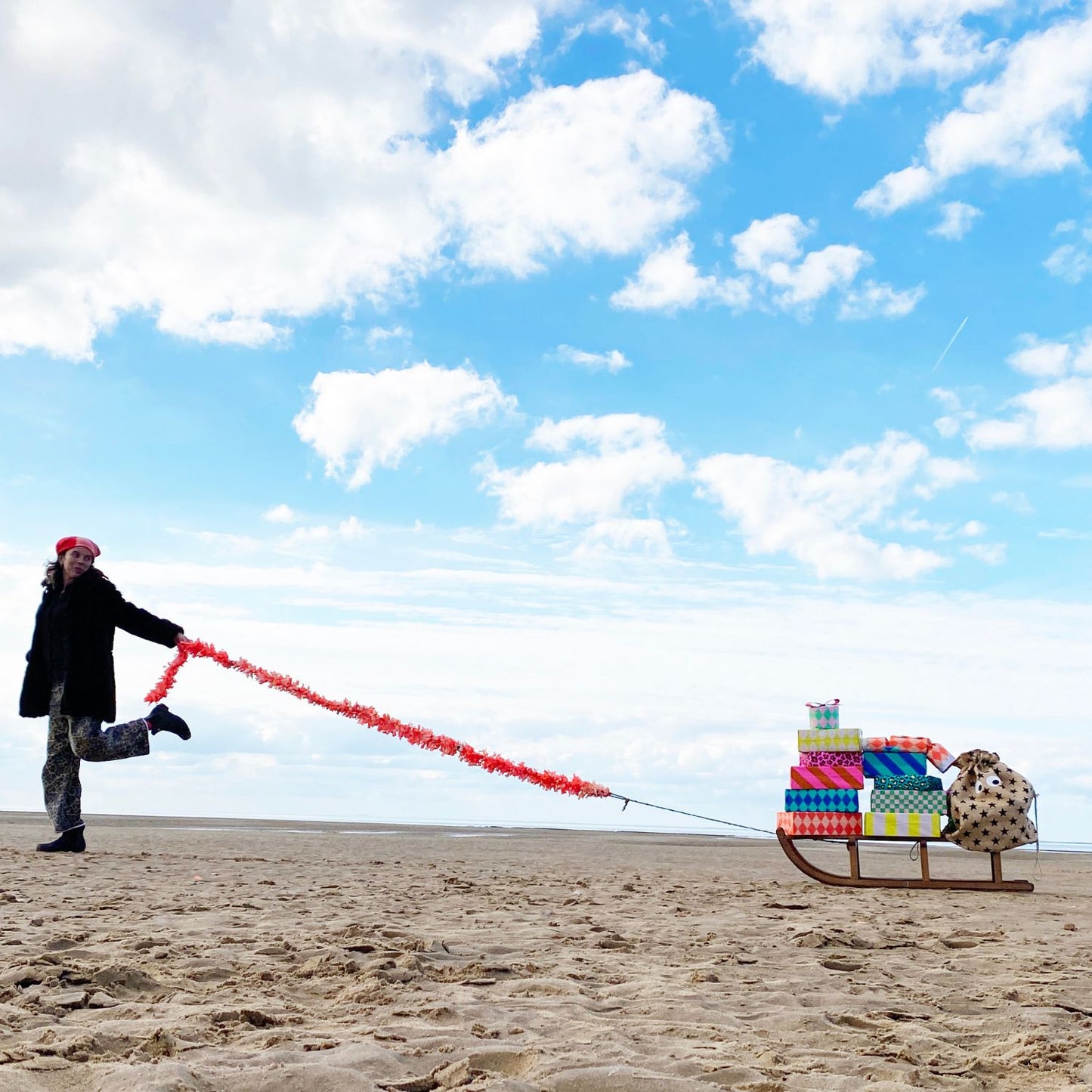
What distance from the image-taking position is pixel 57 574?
35.2ft

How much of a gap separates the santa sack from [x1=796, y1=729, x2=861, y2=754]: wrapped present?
976 millimetres

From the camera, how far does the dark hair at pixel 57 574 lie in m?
10.6

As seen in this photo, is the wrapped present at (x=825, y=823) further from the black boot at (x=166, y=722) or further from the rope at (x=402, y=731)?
the black boot at (x=166, y=722)

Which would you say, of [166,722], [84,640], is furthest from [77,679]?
[166,722]

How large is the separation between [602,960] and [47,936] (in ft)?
8.82

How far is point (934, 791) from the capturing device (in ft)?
32.2

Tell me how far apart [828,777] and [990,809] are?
143 centimetres

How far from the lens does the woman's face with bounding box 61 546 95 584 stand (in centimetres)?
1046

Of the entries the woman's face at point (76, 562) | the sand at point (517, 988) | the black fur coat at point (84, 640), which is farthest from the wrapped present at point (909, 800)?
the woman's face at point (76, 562)

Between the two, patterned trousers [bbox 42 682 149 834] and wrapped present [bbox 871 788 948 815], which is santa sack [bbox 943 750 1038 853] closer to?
wrapped present [bbox 871 788 948 815]

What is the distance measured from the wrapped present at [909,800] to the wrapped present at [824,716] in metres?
0.72

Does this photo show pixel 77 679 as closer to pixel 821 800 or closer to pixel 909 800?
pixel 821 800

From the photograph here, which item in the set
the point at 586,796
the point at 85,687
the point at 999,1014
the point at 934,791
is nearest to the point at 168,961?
the point at 999,1014

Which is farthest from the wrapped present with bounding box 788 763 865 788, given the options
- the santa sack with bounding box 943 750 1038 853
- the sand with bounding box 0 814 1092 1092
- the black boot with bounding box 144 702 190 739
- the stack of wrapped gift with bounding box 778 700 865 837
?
the black boot with bounding box 144 702 190 739
